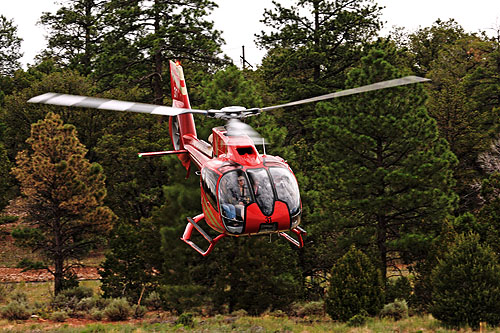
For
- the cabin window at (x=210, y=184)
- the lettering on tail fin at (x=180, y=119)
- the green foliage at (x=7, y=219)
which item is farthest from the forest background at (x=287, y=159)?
the cabin window at (x=210, y=184)

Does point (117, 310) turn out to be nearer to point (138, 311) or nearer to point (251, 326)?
point (138, 311)

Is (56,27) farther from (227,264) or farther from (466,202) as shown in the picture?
(466,202)

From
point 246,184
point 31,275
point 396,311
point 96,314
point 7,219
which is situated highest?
point 246,184

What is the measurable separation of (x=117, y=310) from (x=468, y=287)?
596 inches

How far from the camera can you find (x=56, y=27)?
4703 centimetres

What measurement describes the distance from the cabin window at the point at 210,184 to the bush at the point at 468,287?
10267 millimetres

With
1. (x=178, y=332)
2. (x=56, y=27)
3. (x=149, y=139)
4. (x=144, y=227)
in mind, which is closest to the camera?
(x=178, y=332)

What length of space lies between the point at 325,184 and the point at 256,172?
11.4 m

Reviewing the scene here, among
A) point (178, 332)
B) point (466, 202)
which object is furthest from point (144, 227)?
point (466, 202)

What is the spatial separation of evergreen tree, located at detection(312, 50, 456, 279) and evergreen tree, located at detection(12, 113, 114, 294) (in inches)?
465

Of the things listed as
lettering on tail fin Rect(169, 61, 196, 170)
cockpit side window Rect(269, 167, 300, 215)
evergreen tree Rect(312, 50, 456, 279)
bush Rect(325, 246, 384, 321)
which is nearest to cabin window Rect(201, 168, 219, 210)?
cockpit side window Rect(269, 167, 300, 215)

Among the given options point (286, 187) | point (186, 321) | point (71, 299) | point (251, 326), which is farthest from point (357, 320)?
point (71, 299)

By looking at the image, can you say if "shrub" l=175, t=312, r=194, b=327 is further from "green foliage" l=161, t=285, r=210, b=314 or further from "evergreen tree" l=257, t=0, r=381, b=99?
"evergreen tree" l=257, t=0, r=381, b=99

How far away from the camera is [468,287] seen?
18422 mm
